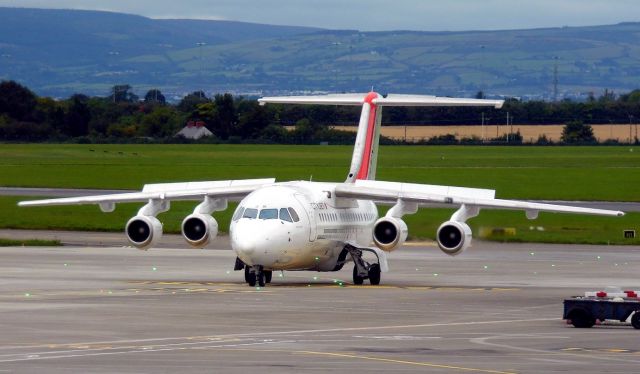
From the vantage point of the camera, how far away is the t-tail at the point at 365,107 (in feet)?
135

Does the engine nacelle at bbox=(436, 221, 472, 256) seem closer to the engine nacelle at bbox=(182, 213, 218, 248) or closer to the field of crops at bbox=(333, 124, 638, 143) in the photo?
the engine nacelle at bbox=(182, 213, 218, 248)

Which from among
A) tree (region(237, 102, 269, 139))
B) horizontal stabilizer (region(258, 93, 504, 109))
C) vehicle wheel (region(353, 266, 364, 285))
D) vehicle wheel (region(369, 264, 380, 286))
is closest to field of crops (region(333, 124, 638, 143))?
tree (region(237, 102, 269, 139))

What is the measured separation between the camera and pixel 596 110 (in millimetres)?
169125

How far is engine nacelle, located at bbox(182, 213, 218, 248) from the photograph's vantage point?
38812 millimetres

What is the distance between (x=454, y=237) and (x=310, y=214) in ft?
11.9

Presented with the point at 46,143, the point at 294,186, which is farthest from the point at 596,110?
the point at 294,186

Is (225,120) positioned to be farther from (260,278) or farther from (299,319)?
(299,319)

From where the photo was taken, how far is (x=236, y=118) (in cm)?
14300

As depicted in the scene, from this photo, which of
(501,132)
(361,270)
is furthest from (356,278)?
(501,132)

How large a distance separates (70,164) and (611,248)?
68.6 m

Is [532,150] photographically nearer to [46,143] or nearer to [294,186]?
[46,143]

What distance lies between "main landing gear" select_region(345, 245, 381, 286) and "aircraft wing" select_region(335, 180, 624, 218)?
1.48 meters

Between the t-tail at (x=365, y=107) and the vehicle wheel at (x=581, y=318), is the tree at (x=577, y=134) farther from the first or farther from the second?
the vehicle wheel at (x=581, y=318)

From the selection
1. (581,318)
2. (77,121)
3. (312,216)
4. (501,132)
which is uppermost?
(77,121)
